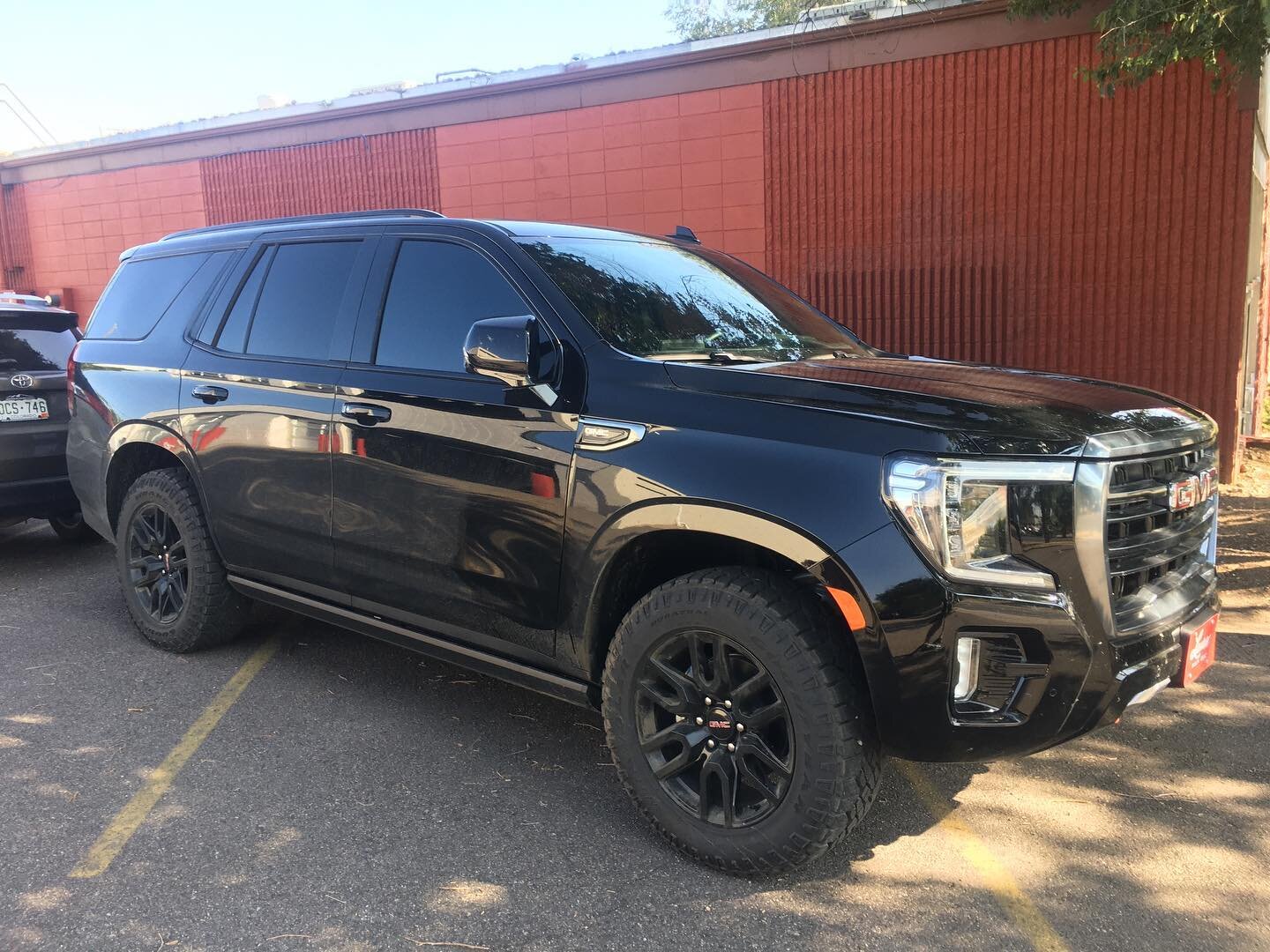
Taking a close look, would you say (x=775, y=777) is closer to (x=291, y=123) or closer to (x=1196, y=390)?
(x=1196, y=390)

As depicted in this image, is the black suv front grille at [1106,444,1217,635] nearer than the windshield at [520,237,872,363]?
Yes

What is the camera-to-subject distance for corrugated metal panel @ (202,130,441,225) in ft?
40.5

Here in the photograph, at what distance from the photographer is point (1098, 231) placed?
8984 millimetres

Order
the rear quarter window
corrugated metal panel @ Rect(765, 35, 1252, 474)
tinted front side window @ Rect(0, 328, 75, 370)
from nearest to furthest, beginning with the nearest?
the rear quarter window → tinted front side window @ Rect(0, 328, 75, 370) → corrugated metal panel @ Rect(765, 35, 1252, 474)

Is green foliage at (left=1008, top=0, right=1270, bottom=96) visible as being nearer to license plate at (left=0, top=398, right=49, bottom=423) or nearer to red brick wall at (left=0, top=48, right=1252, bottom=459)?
red brick wall at (left=0, top=48, right=1252, bottom=459)

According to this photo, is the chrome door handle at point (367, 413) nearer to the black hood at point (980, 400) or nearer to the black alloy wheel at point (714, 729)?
the black hood at point (980, 400)

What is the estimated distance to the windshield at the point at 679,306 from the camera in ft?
11.0

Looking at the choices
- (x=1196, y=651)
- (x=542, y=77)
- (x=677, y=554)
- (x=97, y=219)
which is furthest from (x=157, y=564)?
(x=97, y=219)

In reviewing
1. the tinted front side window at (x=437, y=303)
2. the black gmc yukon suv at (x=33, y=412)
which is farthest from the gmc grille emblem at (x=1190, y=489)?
the black gmc yukon suv at (x=33, y=412)

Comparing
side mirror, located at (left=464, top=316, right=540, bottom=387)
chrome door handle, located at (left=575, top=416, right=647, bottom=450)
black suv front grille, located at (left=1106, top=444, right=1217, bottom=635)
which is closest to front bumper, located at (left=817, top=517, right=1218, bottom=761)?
black suv front grille, located at (left=1106, top=444, right=1217, bottom=635)

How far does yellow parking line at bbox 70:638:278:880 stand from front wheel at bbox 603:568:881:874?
161cm

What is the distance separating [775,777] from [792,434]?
98 cm

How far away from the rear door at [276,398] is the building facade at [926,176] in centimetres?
694

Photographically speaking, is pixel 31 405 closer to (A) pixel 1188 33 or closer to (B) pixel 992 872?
(B) pixel 992 872
